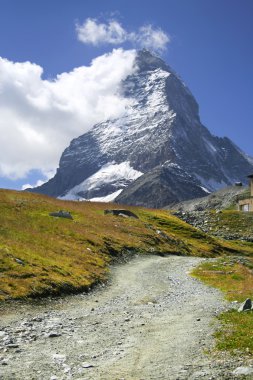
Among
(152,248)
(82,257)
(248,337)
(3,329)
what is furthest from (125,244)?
(248,337)

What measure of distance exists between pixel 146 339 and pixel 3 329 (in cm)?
696

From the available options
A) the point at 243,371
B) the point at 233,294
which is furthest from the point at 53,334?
the point at 233,294

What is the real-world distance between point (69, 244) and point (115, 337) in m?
28.0

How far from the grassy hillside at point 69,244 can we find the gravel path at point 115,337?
267cm

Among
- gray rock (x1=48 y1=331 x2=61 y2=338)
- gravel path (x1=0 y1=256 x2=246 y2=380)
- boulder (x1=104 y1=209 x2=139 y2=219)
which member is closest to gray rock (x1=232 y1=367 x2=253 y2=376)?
gravel path (x1=0 y1=256 x2=246 y2=380)

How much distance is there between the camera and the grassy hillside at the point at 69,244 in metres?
31.8

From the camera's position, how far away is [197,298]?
31047 mm

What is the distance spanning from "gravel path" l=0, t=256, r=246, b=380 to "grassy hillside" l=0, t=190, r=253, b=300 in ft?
8.75

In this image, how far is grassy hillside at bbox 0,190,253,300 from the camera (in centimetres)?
3184

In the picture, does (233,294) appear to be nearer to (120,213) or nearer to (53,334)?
(53,334)

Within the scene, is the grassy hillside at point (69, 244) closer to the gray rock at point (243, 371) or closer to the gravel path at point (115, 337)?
the gravel path at point (115, 337)

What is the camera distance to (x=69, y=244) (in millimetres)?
47875

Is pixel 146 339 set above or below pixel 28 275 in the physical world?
below

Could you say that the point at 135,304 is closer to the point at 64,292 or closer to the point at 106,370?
the point at 64,292
